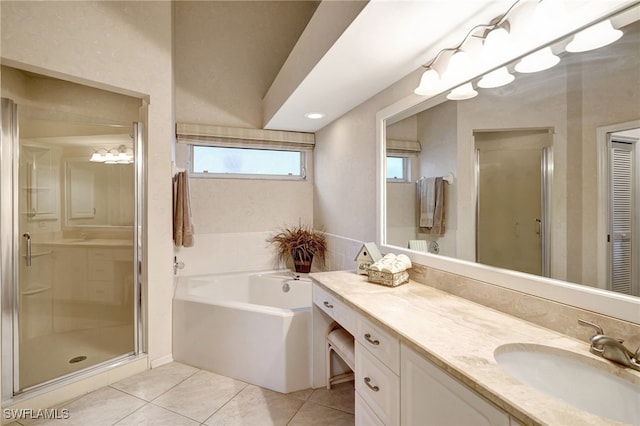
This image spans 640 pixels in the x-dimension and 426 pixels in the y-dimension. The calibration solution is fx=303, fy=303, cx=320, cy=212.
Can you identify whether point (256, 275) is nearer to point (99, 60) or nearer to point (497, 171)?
point (99, 60)

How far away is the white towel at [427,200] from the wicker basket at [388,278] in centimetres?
32

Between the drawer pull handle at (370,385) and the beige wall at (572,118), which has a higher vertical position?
A: the beige wall at (572,118)

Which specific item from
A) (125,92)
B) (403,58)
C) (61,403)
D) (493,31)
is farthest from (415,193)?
(61,403)

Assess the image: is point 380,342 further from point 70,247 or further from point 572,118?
point 70,247

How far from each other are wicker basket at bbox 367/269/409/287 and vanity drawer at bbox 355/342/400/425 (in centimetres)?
41

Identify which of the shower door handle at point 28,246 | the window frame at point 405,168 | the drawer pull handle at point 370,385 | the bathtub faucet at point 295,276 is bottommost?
the drawer pull handle at point 370,385

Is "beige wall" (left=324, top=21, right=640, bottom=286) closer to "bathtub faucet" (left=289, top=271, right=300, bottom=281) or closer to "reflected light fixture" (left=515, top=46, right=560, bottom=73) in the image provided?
"reflected light fixture" (left=515, top=46, right=560, bottom=73)

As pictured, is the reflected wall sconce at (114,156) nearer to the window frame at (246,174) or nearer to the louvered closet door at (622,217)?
the window frame at (246,174)

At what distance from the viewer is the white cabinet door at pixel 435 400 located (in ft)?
2.46

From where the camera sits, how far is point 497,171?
134 cm

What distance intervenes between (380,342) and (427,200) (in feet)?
2.98

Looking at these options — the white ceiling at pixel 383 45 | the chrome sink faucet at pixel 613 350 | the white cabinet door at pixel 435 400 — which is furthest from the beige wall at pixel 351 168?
the chrome sink faucet at pixel 613 350

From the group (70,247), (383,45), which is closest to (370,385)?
(383,45)

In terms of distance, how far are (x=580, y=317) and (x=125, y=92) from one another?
294cm
